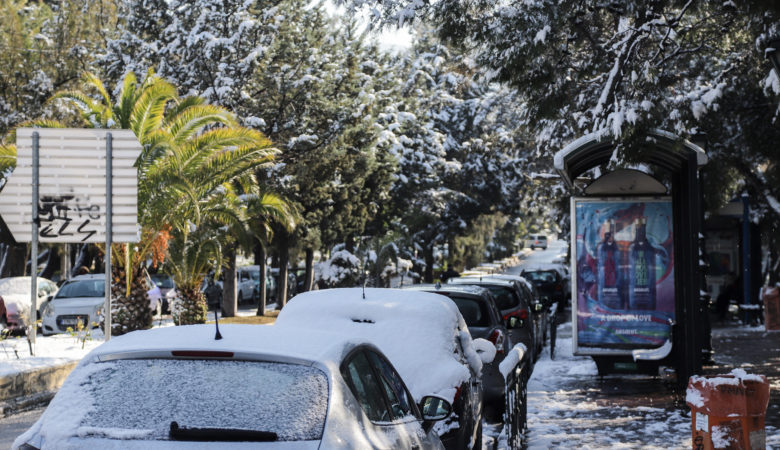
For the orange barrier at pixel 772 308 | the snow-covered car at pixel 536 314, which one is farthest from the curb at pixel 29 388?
the orange barrier at pixel 772 308

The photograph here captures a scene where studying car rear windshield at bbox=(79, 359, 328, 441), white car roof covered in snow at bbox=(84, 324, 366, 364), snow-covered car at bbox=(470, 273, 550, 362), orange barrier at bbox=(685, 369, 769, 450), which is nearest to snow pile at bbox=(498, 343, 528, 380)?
orange barrier at bbox=(685, 369, 769, 450)

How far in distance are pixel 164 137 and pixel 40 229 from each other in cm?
339

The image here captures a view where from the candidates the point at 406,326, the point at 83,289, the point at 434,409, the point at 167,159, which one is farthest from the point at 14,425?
the point at 83,289

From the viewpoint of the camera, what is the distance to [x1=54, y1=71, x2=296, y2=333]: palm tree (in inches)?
786

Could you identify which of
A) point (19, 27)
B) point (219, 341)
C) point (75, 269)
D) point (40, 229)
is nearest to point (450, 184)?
point (75, 269)

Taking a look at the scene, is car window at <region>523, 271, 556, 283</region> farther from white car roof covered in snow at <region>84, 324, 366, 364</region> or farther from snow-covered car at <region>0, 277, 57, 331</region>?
white car roof covered in snow at <region>84, 324, 366, 364</region>

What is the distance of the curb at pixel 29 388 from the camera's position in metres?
12.1

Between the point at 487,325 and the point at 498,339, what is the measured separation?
22 centimetres

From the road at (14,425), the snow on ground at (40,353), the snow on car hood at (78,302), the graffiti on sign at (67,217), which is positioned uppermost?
the graffiti on sign at (67,217)

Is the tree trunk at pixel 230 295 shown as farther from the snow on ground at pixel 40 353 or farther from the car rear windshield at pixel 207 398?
the car rear windshield at pixel 207 398

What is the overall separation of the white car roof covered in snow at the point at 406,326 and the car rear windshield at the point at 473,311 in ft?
8.25

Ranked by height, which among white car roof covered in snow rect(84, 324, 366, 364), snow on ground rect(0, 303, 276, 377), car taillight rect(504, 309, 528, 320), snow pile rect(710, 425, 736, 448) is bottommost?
snow on ground rect(0, 303, 276, 377)

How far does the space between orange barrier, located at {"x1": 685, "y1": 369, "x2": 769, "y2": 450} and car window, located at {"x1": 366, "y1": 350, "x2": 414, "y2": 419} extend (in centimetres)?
272

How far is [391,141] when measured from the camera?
3403 centimetres
